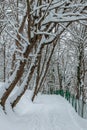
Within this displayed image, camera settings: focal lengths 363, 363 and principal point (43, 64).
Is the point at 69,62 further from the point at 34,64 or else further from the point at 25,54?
the point at 25,54

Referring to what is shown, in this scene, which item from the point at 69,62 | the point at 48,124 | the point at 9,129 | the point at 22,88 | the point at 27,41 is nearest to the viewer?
the point at 9,129

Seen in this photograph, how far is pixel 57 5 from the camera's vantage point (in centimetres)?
982

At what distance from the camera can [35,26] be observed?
1177 cm

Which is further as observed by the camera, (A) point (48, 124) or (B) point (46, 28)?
(A) point (48, 124)

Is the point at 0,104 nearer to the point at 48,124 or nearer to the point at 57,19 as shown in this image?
the point at 48,124

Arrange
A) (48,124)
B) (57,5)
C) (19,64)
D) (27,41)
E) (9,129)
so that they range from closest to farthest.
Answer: (57,5) < (9,129) < (27,41) < (19,64) < (48,124)

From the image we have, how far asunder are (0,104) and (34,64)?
3.25 meters

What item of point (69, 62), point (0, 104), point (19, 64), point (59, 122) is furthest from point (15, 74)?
point (69, 62)

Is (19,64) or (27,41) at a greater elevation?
(27,41)

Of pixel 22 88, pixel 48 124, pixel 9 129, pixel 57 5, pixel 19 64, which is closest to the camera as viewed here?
pixel 57 5

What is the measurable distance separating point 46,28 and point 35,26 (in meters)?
0.38

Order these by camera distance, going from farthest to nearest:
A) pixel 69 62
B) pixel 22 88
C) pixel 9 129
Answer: pixel 69 62, pixel 22 88, pixel 9 129

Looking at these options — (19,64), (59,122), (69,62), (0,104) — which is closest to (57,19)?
(19,64)

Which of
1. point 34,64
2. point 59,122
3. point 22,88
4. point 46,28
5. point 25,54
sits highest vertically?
point 46,28
